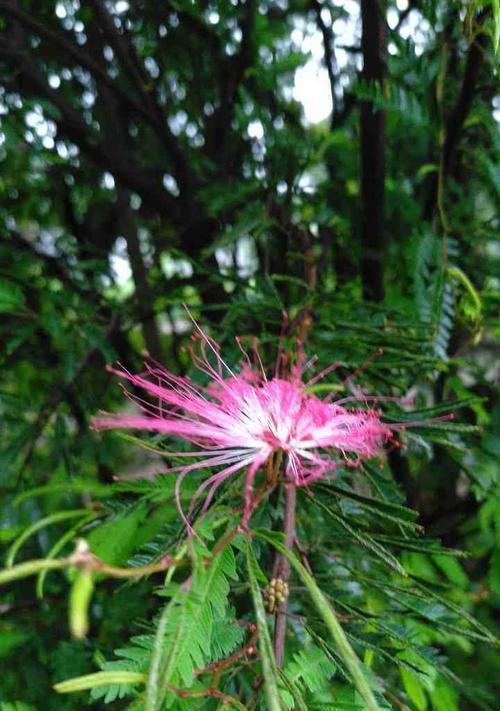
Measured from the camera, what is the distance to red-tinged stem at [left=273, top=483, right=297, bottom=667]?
1.68 feet

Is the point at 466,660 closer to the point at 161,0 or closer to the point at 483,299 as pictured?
the point at 483,299

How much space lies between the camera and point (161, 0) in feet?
4.12

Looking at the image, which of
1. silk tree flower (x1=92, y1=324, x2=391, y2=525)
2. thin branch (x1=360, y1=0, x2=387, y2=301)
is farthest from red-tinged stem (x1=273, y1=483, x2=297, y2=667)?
thin branch (x1=360, y1=0, x2=387, y2=301)

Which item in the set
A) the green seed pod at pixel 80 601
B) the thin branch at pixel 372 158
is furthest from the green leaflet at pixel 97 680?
the thin branch at pixel 372 158

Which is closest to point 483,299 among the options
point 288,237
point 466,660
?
point 288,237

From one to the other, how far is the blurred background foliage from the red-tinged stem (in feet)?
0.16

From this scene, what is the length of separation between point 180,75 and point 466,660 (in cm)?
138

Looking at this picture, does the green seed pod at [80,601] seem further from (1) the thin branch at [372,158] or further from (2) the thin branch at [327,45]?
(2) the thin branch at [327,45]

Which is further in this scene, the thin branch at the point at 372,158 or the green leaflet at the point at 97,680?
the thin branch at the point at 372,158

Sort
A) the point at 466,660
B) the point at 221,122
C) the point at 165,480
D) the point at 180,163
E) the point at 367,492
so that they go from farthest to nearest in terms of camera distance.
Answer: the point at 466,660 → the point at 221,122 → the point at 180,163 → the point at 367,492 → the point at 165,480

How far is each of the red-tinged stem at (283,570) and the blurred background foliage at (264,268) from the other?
5 cm

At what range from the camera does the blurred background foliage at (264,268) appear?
77cm

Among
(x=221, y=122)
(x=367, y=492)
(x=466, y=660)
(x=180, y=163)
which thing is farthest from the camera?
(x=466, y=660)

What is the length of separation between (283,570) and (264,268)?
648 mm
